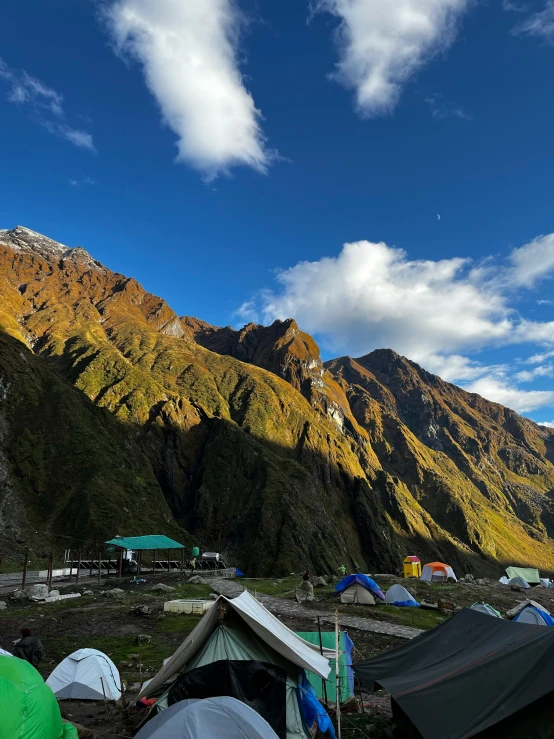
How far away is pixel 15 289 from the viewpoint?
5719 inches

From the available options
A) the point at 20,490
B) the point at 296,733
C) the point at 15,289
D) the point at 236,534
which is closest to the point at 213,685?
the point at 296,733

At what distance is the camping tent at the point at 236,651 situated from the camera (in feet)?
32.5

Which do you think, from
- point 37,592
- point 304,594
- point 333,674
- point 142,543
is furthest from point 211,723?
point 142,543

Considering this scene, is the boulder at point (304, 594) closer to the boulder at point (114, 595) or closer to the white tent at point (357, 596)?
the white tent at point (357, 596)

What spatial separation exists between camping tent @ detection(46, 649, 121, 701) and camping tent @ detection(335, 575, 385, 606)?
67.9ft

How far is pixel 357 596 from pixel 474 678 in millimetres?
24464

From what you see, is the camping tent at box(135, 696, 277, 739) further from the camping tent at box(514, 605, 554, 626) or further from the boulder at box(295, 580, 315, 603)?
the boulder at box(295, 580, 315, 603)

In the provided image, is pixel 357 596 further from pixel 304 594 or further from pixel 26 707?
pixel 26 707

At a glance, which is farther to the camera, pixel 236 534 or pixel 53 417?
pixel 236 534

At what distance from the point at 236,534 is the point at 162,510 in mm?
21960

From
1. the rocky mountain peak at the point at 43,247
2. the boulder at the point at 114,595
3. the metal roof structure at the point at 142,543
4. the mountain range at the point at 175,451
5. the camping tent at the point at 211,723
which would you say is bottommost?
the boulder at the point at 114,595

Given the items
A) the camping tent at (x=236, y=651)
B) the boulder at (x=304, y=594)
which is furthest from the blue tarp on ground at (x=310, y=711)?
the boulder at (x=304, y=594)

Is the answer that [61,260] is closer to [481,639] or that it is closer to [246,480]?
[246,480]

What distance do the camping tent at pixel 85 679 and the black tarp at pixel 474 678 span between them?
23.9 feet
